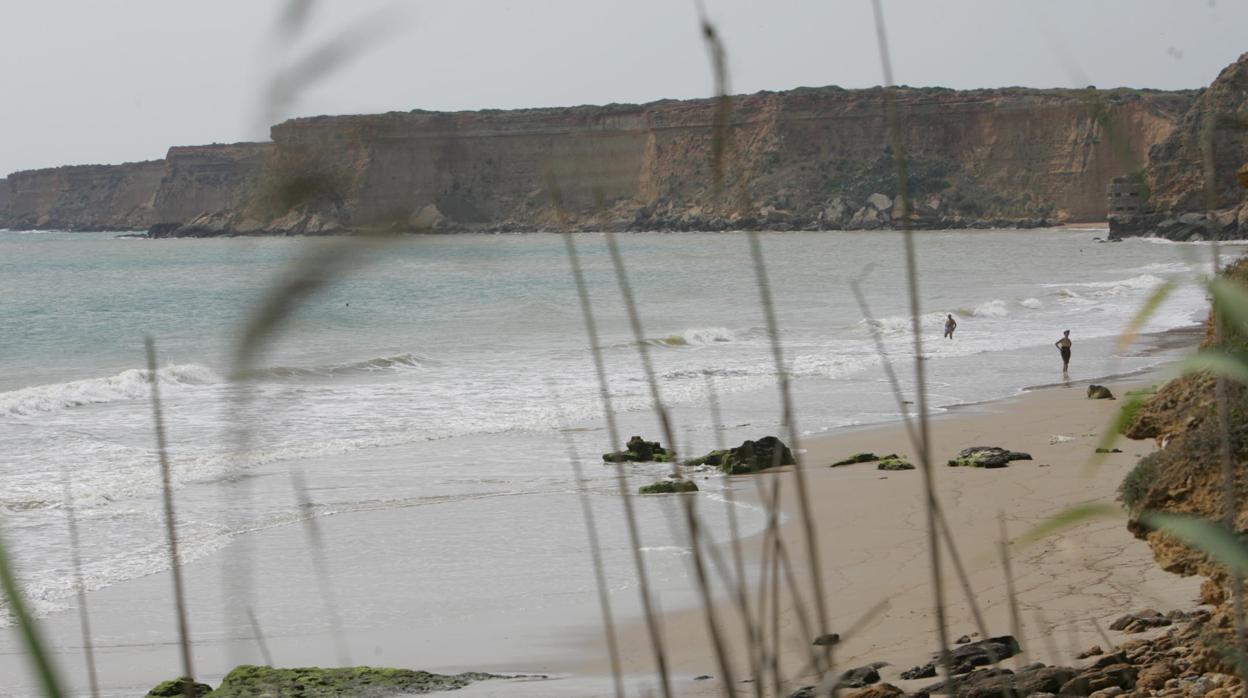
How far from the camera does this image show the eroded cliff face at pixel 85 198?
13500cm

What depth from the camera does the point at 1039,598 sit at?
706cm

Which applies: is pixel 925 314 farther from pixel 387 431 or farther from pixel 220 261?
pixel 220 261

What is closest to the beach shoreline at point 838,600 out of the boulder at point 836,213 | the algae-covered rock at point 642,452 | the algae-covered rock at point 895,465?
the algae-covered rock at point 895,465

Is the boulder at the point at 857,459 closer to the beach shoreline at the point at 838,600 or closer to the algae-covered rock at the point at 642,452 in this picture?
the beach shoreline at the point at 838,600

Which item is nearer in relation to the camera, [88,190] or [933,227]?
[933,227]

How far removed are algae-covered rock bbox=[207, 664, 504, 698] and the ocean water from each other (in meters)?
0.61

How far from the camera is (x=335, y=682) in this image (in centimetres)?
630

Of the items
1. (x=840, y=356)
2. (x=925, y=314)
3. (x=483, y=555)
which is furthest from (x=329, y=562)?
(x=925, y=314)

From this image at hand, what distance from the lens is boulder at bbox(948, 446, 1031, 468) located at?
12.3 metres

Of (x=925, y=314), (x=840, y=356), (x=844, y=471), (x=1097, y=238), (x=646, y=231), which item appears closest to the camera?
(x=844, y=471)

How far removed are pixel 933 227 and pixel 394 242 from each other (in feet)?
342

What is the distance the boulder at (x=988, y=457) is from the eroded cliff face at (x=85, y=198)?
125852mm

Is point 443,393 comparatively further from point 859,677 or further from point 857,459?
point 859,677

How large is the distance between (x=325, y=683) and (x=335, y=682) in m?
0.05
